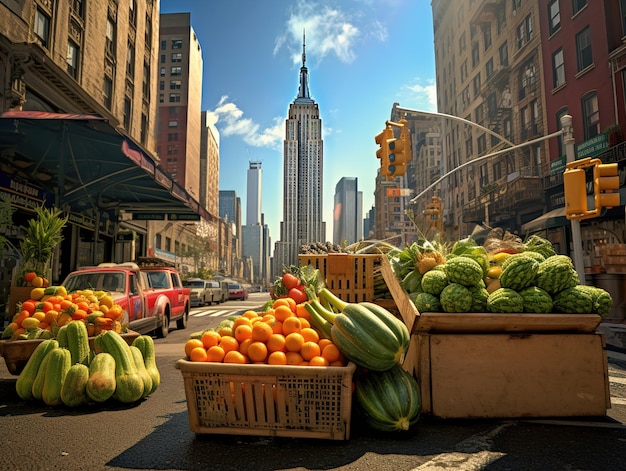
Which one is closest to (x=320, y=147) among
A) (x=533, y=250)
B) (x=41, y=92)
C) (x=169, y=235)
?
(x=169, y=235)

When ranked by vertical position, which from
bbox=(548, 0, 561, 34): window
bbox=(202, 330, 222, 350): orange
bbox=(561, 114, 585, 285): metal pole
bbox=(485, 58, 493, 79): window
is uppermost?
bbox=(485, 58, 493, 79): window

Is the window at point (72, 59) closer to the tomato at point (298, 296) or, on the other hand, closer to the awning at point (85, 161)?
the awning at point (85, 161)

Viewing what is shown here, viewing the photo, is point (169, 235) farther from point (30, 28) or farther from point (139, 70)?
point (30, 28)

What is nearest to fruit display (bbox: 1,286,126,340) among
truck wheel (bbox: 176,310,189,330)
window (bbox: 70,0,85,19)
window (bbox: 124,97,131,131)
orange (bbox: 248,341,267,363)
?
orange (bbox: 248,341,267,363)

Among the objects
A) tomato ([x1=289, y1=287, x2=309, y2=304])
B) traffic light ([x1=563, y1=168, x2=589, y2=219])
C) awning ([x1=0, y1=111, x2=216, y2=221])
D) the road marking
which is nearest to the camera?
the road marking

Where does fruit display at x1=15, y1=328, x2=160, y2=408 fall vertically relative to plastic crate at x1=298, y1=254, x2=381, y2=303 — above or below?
below

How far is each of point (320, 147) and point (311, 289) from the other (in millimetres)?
153565

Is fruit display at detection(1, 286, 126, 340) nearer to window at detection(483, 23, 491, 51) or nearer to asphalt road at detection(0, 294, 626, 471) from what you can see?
asphalt road at detection(0, 294, 626, 471)

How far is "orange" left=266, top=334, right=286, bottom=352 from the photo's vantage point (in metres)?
3.07

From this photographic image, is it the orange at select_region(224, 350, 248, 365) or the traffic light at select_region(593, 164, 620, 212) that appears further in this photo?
the traffic light at select_region(593, 164, 620, 212)

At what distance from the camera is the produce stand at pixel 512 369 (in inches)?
140

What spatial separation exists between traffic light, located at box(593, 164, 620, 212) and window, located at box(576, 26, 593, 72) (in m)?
15.4

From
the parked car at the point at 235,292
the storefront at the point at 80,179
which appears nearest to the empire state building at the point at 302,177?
the parked car at the point at 235,292

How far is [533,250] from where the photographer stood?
4617mm
